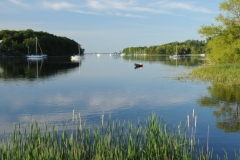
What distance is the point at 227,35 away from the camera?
49.8m

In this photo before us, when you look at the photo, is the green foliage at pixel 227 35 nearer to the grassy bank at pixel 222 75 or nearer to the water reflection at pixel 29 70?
the grassy bank at pixel 222 75

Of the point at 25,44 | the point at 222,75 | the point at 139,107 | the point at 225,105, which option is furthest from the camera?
the point at 25,44

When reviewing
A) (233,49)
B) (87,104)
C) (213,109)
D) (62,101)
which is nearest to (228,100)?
(213,109)

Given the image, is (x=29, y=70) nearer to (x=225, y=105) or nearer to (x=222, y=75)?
(x=222, y=75)

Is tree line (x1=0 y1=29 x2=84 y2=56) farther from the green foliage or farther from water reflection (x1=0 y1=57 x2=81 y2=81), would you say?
the green foliage

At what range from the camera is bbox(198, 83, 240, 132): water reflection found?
573 inches

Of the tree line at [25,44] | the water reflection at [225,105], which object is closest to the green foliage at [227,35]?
the water reflection at [225,105]

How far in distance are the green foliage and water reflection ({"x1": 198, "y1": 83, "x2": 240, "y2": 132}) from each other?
22.5m

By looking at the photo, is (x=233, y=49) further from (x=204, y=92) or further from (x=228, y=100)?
(x=228, y=100)

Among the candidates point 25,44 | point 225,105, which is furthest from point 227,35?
point 25,44

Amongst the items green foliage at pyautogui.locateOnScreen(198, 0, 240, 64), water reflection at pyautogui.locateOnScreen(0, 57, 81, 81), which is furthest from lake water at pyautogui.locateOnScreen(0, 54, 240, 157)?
green foliage at pyautogui.locateOnScreen(198, 0, 240, 64)

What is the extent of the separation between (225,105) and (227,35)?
1335 inches

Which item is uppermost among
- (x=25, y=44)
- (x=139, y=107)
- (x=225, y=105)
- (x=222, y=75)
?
(x=25, y=44)

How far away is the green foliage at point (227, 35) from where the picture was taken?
48.1 meters
